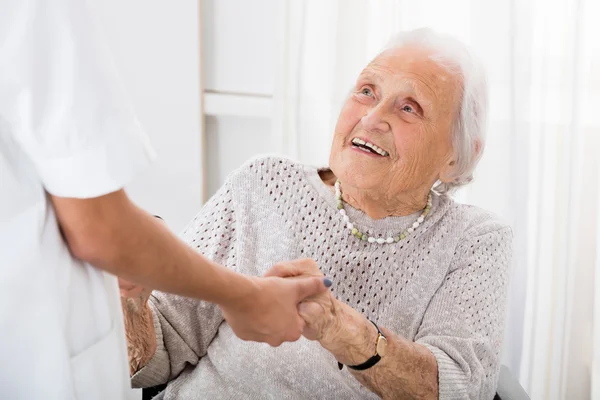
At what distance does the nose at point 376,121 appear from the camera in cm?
166

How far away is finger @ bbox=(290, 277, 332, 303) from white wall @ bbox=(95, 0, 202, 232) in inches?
61.8

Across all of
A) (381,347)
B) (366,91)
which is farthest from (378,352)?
(366,91)

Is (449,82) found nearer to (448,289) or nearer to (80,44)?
(448,289)

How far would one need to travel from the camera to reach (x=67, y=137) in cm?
76

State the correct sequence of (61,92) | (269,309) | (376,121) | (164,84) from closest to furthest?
1. (61,92)
2. (269,309)
3. (376,121)
4. (164,84)

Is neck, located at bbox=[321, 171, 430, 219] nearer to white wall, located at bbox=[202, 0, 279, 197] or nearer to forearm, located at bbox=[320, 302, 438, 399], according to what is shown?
forearm, located at bbox=[320, 302, 438, 399]

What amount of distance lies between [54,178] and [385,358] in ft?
2.75

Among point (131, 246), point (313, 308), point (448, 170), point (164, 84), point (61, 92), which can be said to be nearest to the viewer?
point (61, 92)

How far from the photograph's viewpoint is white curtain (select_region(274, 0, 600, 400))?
2148mm

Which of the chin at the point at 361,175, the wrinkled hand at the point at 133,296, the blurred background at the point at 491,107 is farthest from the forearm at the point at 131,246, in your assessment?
the blurred background at the point at 491,107

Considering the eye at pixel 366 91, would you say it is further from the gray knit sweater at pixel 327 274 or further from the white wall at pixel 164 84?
the white wall at pixel 164 84

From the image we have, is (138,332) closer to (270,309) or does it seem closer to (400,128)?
(270,309)

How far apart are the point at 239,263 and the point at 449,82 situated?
0.67 metres

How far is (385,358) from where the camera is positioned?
1415 millimetres
